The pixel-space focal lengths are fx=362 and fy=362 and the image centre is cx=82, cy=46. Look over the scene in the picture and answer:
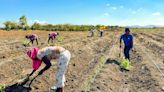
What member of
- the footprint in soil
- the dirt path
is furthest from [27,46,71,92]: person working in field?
the dirt path

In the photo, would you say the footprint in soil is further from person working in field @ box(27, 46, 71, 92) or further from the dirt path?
the dirt path

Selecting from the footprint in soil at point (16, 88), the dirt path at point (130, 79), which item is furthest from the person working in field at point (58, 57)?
the dirt path at point (130, 79)

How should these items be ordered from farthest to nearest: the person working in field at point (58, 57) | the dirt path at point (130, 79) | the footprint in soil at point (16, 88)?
the dirt path at point (130, 79)
the footprint in soil at point (16, 88)
the person working in field at point (58, 57)

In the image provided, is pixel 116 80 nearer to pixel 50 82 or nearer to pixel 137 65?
pixel 50 82

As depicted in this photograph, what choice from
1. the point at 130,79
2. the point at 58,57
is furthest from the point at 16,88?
the point at 130,79

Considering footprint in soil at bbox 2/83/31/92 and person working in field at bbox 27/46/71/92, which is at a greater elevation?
person working in field at bbox 27/46/71/92

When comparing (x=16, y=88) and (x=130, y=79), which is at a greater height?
(x=16, y=88)

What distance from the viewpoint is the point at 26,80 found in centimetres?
986

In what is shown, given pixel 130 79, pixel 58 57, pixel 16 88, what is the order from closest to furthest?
pixel 58 57, pixel 16 88, pixel 130 79

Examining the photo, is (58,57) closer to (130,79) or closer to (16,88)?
(16,88)

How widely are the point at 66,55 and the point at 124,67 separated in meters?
5.64

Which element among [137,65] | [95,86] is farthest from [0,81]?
[137,65]

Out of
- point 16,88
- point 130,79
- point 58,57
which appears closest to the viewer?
point 58,57

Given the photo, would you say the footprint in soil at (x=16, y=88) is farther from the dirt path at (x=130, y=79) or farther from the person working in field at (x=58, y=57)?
the dirt path at (x=130, y=79)
